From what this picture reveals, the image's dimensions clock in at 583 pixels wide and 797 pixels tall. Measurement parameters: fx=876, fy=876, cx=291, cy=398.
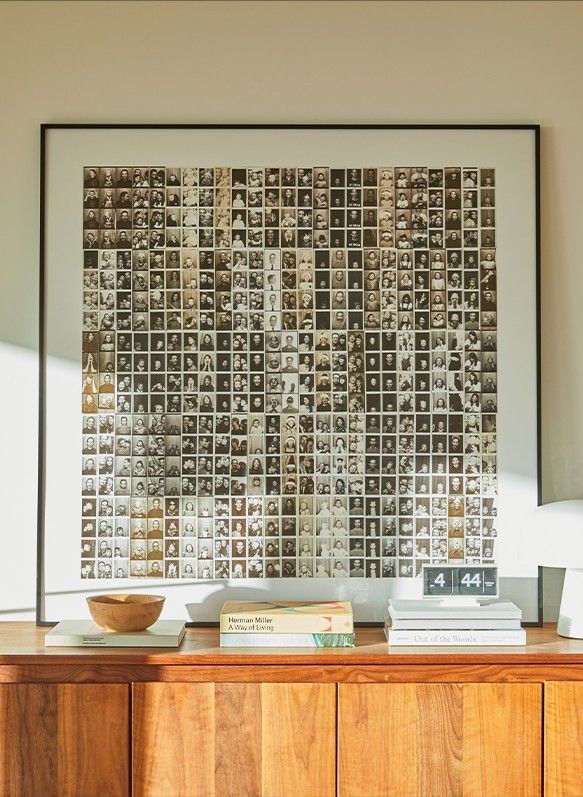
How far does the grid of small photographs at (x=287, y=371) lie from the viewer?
2.37 m

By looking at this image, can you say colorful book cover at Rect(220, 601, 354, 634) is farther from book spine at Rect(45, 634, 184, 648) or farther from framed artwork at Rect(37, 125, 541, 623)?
framed artwork at Rect(37, 125, 541, 623)

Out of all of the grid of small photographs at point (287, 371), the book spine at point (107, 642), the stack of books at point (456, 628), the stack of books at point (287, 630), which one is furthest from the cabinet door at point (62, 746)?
the stack of books at point (456, 628)

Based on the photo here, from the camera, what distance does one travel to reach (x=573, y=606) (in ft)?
7.09

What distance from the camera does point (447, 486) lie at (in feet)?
7.78

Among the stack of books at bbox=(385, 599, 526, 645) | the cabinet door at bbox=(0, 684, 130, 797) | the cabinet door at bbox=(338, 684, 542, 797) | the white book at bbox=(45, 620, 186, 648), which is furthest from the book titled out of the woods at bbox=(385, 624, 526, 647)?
the cabinet door at bbox=(0, 684, 130, 797)

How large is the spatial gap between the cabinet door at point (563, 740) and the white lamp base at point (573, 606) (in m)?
0.19

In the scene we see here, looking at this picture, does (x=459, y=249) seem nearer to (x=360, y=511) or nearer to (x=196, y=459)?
(x=360, y=511)

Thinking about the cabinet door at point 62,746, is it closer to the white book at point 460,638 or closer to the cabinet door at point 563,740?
the white book at point 460,638

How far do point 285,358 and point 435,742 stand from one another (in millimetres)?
1033

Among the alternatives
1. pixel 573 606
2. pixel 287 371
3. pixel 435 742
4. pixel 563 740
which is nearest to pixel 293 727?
pixel 435 742

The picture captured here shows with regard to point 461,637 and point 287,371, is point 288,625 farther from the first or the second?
point 287,371

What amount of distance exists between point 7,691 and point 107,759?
27cm

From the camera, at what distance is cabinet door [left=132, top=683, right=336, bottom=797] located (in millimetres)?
1982

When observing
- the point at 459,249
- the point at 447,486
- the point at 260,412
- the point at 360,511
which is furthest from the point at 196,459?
the point at 459,249
